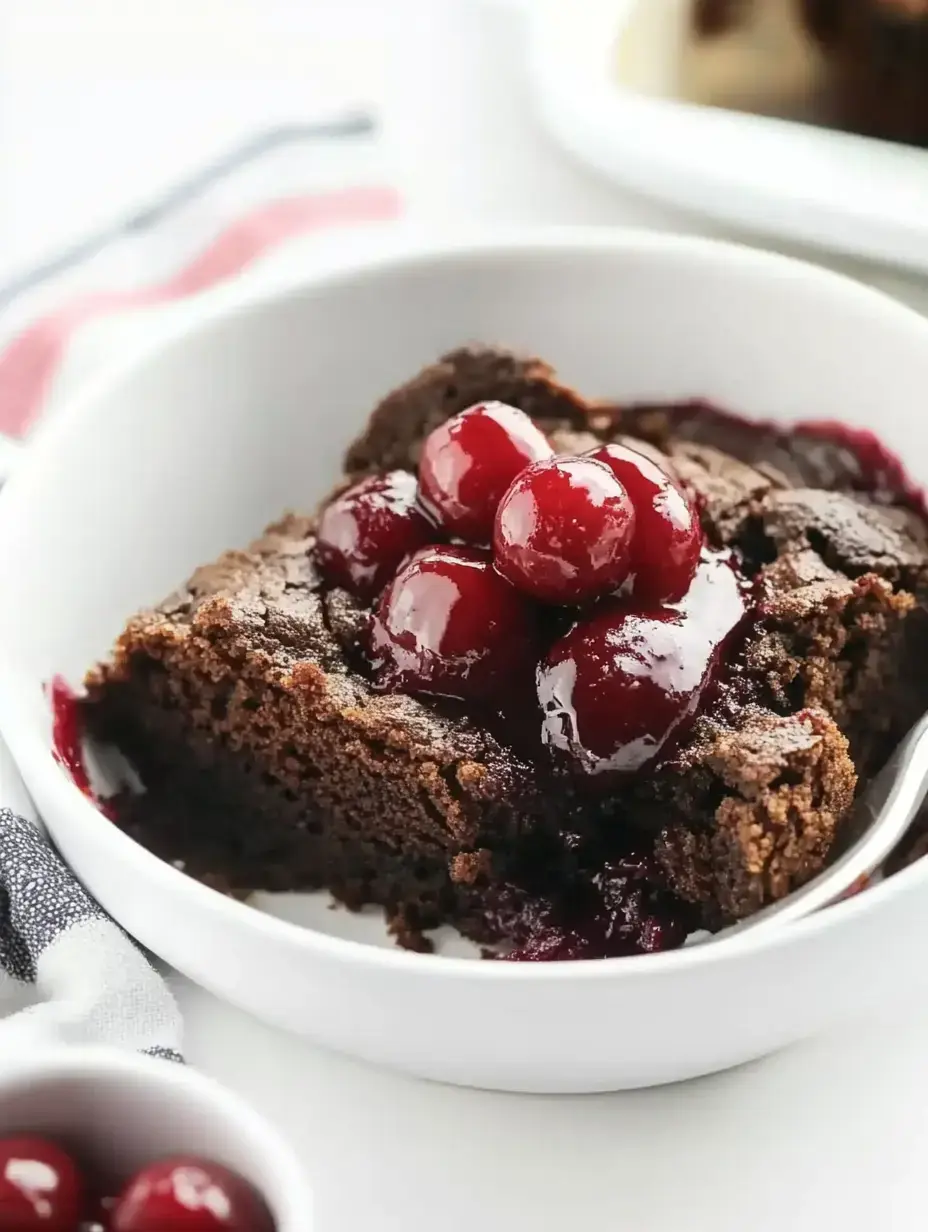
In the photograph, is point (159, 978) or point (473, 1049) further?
point (159, 978)

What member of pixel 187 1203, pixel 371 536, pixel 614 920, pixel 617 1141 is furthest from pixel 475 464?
pixel 187 1203

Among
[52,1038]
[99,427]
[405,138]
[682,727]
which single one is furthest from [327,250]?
[52,1038]

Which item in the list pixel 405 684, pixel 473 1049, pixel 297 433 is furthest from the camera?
pixel 297 433

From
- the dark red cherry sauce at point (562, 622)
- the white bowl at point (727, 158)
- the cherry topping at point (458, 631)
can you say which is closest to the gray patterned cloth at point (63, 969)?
the dark red cherry sauce at point (562, 622)

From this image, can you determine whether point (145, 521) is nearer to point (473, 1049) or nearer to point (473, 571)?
point (473, 571)

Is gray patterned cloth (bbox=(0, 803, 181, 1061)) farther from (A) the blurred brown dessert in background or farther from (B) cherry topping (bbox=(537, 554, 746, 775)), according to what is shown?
(A) the blurred brown dessert in background

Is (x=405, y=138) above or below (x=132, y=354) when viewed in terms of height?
above
